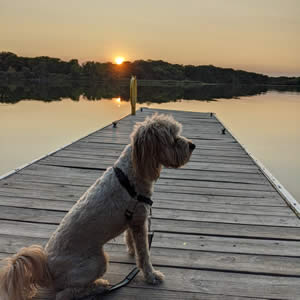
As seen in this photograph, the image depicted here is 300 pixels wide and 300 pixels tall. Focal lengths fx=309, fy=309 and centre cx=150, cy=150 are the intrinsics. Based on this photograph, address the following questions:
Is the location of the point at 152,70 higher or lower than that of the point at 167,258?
higher

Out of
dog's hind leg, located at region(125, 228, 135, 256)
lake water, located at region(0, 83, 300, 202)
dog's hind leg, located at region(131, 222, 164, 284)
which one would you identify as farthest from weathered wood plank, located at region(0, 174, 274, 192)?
lake water, located at region(0, 83, 300, 202)

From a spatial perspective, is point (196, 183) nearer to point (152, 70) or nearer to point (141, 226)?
point (141, 226)

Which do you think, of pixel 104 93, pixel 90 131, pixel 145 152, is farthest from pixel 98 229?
pixel 104 93

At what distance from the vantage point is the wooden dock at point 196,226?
2.79 m

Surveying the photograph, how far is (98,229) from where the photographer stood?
8.07ft

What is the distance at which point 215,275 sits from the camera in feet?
9.53

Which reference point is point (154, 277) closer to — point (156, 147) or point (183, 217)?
point (156, 147)

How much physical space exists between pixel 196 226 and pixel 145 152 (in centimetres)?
167

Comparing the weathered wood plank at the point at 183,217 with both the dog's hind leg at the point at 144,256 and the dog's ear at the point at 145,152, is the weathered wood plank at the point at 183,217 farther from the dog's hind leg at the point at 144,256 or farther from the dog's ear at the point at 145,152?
the dog's ear at the point at 145,152

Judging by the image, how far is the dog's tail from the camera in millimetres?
2080

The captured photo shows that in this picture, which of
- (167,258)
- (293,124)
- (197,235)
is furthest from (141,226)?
(293,124)

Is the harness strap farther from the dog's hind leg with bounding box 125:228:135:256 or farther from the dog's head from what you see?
the dog's hind leg with bounding box 125:228:135:256

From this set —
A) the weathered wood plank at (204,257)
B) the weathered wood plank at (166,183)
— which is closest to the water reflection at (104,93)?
the weathered wood plank at (166,183)

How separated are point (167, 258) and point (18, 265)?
155 cm
